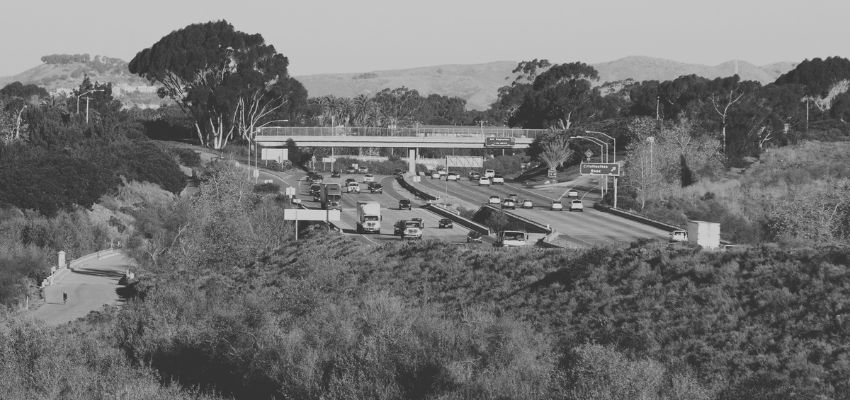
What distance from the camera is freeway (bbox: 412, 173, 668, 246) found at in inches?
2611

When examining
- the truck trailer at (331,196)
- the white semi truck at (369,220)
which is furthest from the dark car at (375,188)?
the white semi truck at (369,220)

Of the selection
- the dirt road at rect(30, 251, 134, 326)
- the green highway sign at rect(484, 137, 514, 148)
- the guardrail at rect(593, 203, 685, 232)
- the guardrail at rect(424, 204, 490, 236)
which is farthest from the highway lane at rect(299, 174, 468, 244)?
the dirt road at rect(30, 251, 134, 326)

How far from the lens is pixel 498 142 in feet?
460

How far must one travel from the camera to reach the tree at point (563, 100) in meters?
160

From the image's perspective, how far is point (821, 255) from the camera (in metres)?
34.0

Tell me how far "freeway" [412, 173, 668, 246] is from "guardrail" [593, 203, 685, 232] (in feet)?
1.49

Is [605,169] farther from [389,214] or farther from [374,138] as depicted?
[374,138]

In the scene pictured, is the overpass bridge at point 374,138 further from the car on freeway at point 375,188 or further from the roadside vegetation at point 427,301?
the roadside vegetation at point 427,301

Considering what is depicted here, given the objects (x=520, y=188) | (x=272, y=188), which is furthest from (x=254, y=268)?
(x=520, y=188)

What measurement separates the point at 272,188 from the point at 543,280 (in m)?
69.8

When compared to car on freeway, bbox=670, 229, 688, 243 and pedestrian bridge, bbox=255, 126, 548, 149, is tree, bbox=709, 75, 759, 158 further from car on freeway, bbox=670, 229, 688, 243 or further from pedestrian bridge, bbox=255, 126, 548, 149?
car on freeway, bbox=670, 229, 688, 243

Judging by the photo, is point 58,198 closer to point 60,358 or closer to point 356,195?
point 356,195

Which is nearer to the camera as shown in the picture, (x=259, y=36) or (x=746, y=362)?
(x=746, y=362)

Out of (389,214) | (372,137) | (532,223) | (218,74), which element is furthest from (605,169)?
(218,74)
